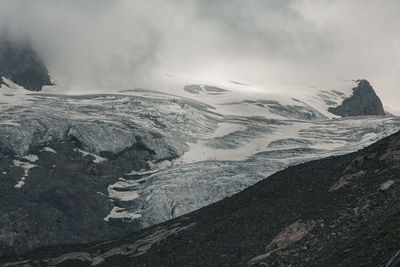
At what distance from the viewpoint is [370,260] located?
37.0 meters

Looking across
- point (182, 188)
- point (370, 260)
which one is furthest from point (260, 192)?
point (182, 188)

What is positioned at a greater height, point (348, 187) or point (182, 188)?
point (348, 187)

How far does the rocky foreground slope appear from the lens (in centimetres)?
4459

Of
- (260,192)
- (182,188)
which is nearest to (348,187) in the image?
(260,192)

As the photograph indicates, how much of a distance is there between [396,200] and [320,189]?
20103 millimetres

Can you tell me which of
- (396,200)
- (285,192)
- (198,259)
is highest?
(396,200)

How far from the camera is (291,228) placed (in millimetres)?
55406

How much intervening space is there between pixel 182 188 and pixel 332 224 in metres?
145

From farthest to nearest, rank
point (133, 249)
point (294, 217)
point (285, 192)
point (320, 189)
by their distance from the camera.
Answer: point (133, 249)
point (285, 192)
point (320, 189)
point (294, 217)

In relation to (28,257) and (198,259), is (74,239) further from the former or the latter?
(198,259)

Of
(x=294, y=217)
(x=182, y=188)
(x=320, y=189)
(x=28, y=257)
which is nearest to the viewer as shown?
(x=294, y=217)

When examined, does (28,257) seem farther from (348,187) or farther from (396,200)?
(396,200)

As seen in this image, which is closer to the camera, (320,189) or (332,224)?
(332,224)

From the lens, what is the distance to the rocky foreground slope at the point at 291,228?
4459 cm
